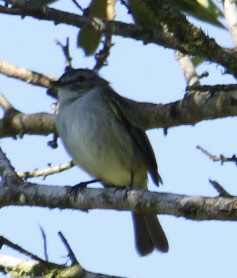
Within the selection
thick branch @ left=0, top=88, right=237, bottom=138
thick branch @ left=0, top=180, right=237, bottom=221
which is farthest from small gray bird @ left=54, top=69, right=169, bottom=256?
thick branch @ left=0, top=180, right=237, bottom=221

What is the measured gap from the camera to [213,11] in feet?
15.8

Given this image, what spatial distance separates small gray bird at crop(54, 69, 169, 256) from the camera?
18.6 ft

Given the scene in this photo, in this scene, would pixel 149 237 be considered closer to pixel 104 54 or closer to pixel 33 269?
pixel 104 54

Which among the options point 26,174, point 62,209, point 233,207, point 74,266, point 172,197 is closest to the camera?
point 233,207

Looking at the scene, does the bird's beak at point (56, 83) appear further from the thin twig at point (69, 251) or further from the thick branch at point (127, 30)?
the thin twig at point (69, 251)

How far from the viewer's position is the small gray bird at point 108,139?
5.67 meters

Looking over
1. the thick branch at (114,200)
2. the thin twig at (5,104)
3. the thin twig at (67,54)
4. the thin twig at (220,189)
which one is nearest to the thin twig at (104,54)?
the thin twig at (67,54)

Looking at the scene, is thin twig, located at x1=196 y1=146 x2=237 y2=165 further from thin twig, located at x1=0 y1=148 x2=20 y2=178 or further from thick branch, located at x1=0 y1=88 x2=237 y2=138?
thin twig, located at x1=0 y1=148 x2=20 y2=178

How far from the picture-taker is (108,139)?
18.7 ft

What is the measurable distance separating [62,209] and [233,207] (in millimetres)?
1352

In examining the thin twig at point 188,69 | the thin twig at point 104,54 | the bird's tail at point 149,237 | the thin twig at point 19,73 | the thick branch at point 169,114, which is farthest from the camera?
the bird's tail at point 149,237

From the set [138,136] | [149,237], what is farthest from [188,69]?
[149,237]

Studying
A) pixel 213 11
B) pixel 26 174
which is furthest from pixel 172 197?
pixel 26 174

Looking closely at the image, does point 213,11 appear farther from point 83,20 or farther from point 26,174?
point 26,174
